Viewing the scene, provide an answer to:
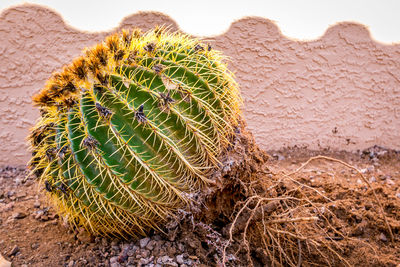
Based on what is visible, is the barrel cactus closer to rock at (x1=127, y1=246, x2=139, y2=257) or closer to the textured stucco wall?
rock at (x1=127, y1=246, x2=139, y2=257)

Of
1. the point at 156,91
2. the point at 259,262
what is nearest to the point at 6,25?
the point at 156,91

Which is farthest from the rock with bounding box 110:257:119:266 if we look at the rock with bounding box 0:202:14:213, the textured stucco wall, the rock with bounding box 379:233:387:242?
the textured stucco wall

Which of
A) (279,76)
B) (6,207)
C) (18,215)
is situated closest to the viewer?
(18,215)

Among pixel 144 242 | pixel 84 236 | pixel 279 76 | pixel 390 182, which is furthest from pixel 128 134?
pixel 279 76

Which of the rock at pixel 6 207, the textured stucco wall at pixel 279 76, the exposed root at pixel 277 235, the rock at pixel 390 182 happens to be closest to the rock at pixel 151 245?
the exposed root at pixel 277 235

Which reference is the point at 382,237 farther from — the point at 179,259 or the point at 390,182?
the point at 179,259

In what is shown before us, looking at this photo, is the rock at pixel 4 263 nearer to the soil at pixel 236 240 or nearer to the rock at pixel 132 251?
the soil at pixel 236 240
